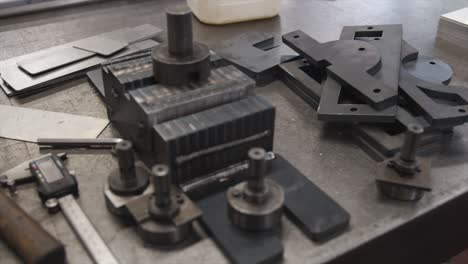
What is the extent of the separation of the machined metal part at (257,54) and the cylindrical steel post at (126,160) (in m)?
0.43

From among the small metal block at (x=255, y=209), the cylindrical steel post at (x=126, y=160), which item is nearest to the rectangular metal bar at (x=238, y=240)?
the small metal block at (x=255, y=209)

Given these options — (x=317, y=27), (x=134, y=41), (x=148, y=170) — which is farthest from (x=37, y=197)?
(x=317, y=27)

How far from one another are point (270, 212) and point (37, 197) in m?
0.36

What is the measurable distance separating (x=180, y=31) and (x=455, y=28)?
2.79 ft

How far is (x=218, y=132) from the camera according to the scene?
702 mm

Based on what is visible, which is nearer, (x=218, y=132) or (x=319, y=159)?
(x=218, y=132)

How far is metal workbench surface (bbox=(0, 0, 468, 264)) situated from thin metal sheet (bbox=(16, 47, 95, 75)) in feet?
0.22

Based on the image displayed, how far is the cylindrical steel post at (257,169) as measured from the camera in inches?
23.6

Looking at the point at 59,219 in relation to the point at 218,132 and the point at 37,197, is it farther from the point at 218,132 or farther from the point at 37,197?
the point at 218,132

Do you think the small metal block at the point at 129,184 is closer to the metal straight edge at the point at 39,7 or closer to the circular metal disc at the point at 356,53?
the circular metal disc at the point at 356,53

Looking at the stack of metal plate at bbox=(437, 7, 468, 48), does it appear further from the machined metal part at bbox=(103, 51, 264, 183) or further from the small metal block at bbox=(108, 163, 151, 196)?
the small metal block at bbox=(108, 163, 151, 196)

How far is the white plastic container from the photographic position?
1308mm

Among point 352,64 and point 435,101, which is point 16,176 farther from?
point 435,101

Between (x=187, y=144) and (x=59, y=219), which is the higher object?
(x=187, y=144)
